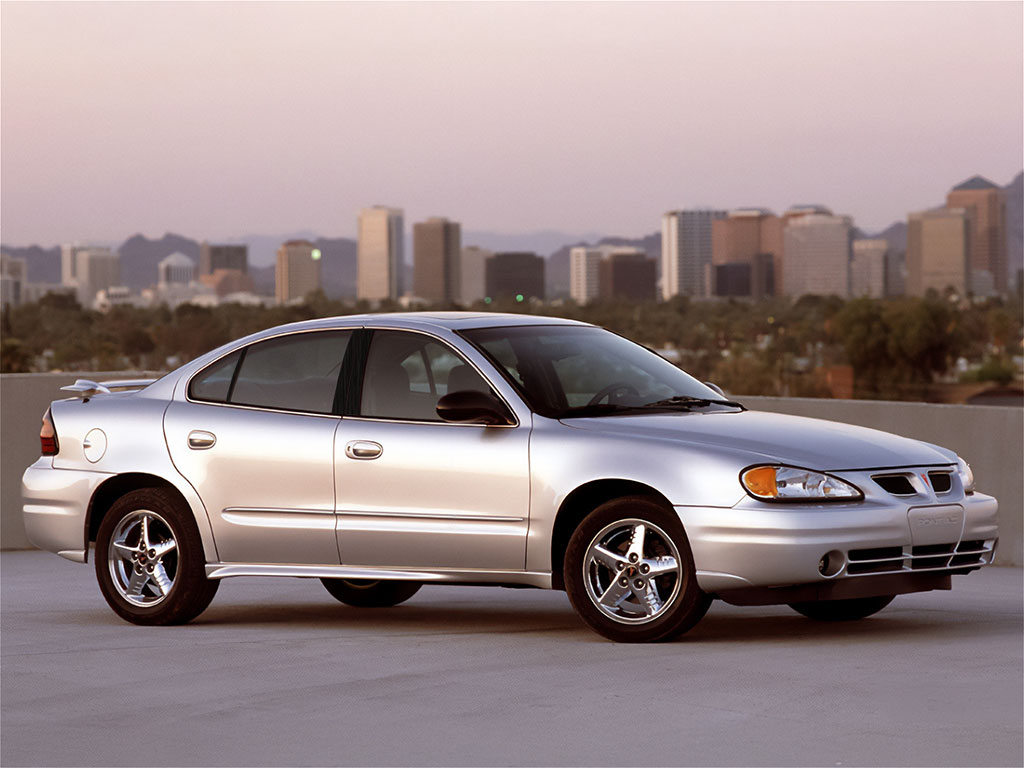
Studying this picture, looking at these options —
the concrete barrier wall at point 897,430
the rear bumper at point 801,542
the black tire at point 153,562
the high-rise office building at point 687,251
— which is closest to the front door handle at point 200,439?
the black tire at point 153,562

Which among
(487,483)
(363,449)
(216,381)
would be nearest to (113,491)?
(216,381)

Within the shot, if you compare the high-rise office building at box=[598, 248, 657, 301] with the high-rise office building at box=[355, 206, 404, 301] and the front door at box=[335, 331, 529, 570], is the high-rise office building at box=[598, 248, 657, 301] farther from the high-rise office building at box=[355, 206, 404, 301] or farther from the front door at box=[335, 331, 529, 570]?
the front door at box=[335, 331, 529, 570]

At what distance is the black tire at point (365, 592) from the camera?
9867mm

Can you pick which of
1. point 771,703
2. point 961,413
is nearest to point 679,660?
point 771,703

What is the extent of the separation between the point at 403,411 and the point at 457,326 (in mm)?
532

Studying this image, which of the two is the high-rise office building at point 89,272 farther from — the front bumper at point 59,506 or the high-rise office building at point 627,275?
the front bumper at point 59,506

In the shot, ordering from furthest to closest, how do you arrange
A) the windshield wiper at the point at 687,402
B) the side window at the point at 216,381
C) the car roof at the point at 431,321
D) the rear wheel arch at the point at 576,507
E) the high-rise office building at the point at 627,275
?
the high-rise office building at the point at 627,275 < the side window at the point at 216,381 < the car roof at the point at 431,321 < the windshield wiper at the point at 687,402 < the rear wheel arch at the point at 576,507

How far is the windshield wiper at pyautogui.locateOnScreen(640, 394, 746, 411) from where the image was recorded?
28.0 ft

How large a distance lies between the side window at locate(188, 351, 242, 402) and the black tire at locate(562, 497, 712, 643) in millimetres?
2277

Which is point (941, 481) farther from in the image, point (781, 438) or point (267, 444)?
point (267, 444)

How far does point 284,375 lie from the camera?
893 cm

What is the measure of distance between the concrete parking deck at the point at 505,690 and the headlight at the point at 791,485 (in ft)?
2.26

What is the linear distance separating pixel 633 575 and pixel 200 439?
2537mm

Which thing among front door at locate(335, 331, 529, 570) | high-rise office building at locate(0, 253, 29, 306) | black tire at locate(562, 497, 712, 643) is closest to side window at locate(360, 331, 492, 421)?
front door at locate(335, 331, 529, 570)
